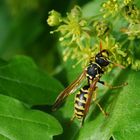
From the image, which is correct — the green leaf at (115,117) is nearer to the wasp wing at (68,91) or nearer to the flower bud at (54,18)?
the wasp wing at (68,91)

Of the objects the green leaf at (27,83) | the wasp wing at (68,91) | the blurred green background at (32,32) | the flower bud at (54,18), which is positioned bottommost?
the blurred green background at (32,32)

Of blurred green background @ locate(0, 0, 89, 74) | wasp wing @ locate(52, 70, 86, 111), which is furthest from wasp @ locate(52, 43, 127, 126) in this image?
blurred green background @ locate(0, 0, 89, 74)

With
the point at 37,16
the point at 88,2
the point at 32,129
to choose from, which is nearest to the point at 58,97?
the point at 32,129

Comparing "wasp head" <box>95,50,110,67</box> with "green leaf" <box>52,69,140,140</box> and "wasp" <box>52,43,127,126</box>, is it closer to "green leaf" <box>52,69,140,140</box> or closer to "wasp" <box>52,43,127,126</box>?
Answer: "wasp" <box>52,43,127,126</box>

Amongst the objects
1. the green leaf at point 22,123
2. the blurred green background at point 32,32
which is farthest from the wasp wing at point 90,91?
the blurred green background at point 32,32

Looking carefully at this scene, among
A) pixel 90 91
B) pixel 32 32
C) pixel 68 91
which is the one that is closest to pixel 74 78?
pixel 68 91

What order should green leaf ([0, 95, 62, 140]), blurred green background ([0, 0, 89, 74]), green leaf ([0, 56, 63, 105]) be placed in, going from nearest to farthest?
green leaf ([0, 95, 62, 140]) < green leaf ([0, 56, 63, 105]) < blurred green background ([0, 0, 89, 74])
